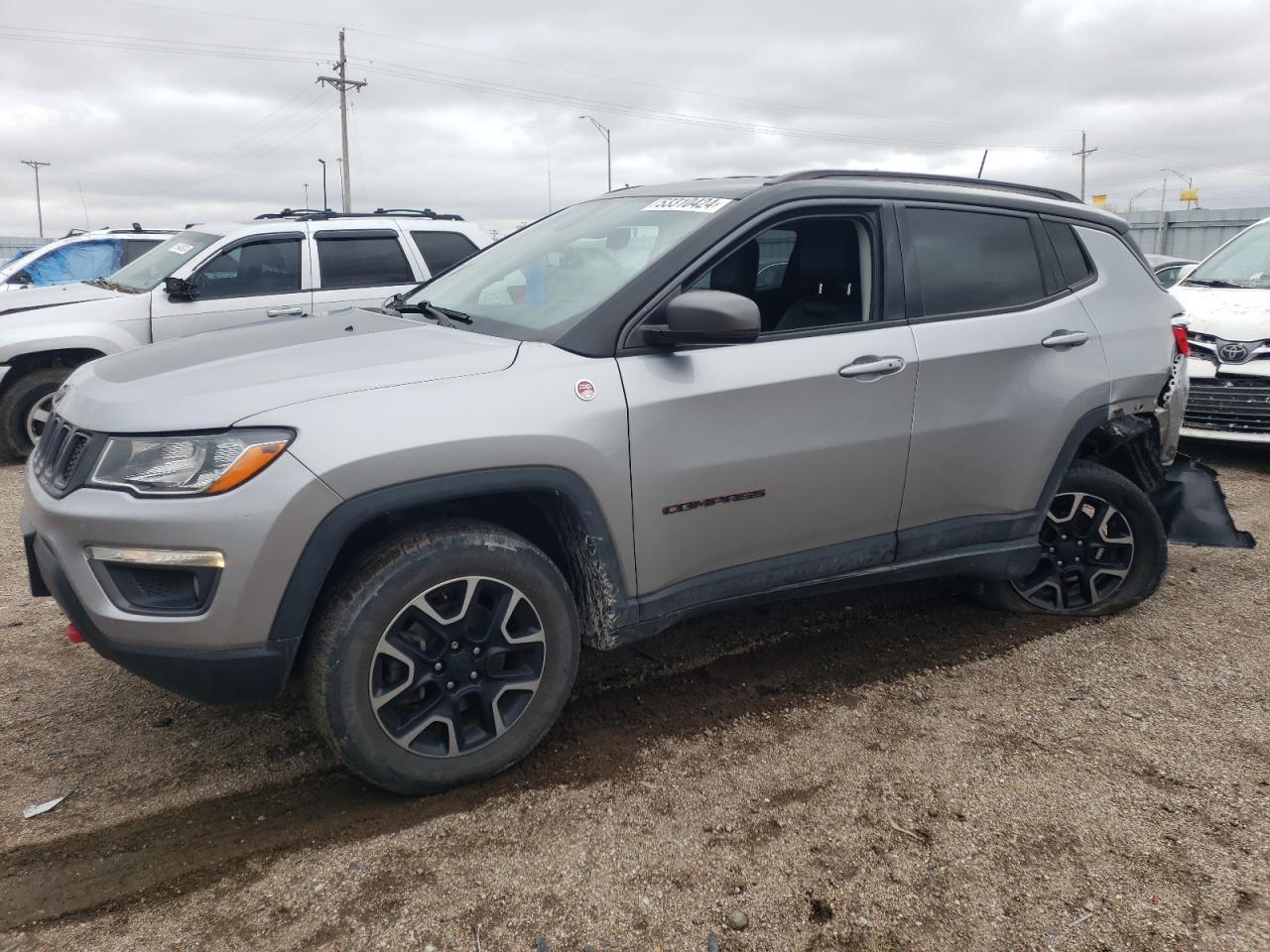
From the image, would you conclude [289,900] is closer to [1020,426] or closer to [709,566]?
[709,566]

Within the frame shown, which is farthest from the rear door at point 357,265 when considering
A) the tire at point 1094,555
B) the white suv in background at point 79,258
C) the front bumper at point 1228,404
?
the front bumper at point 1228,404

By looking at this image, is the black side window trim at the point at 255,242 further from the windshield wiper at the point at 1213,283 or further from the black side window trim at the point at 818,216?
the windshield wiper at the point at 1213,283

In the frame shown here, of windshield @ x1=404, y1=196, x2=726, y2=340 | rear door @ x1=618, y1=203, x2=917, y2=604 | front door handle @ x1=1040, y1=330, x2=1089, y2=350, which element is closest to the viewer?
rear door @ x1=618, y1=203, x2=917, y2=604

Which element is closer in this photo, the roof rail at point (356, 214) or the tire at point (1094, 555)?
the tire at point (1094, 555)

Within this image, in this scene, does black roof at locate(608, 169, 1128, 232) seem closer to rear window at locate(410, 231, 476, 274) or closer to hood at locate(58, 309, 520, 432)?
hood at locate(58, 309, 520, 432)

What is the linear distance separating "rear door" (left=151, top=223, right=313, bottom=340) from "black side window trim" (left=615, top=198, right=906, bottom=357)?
541cm

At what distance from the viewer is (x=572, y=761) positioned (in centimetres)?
308

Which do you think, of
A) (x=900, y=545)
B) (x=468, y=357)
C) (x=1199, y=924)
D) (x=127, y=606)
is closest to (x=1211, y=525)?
(x=900, y=545)

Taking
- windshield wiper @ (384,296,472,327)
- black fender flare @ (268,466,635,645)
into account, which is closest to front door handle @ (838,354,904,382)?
black fender flare @ (268,466,635,645)

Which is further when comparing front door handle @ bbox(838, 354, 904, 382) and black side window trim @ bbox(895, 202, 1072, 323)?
black side window trim @ bbox(895, 202, 1072, 323)

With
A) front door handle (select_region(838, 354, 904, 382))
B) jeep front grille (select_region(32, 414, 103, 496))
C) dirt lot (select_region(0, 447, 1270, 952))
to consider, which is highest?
front door handle (select_region(838, 354, 904, 382))

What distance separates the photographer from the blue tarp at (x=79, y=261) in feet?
35.9

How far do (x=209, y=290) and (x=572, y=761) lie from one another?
20.2 feet

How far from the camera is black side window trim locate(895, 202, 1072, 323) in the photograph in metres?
3.51
